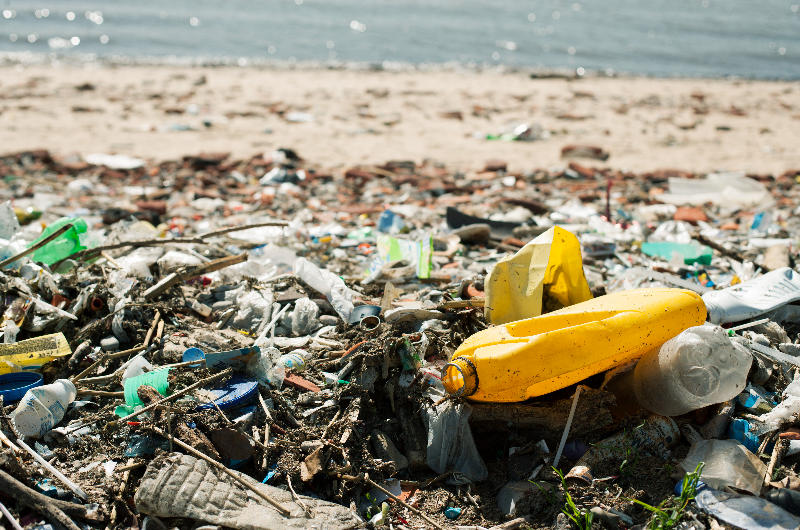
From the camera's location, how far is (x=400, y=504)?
1.99m

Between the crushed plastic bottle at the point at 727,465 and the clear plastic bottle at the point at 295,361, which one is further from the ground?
the clear plastic bottle at the point at 295,361

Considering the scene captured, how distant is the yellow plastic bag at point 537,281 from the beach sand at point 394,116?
15.9ft

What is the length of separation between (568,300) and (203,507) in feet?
5.10

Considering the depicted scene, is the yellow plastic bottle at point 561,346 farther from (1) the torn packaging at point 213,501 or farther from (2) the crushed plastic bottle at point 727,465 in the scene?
(1) the torn packaging at point 213,501

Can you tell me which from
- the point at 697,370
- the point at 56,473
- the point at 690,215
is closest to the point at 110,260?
the point at 56,473

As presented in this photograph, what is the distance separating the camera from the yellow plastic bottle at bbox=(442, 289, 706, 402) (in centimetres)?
202

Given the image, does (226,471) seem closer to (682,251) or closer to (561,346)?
(561,346)

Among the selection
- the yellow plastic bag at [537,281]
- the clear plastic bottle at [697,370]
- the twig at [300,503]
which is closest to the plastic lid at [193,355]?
the twig at [300,503]

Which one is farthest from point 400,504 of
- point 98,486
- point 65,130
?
point 65,130

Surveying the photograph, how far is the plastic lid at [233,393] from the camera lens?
2186 millimetres

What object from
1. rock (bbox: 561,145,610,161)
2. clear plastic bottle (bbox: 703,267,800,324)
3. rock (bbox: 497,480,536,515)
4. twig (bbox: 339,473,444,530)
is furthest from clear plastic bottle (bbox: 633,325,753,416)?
rock (bbox: 561,145,610,161)

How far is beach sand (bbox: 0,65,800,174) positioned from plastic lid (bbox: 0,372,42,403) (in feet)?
17.3

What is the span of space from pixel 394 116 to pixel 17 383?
811 centimetres

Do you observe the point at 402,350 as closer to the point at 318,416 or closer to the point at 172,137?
the point at 318,416
